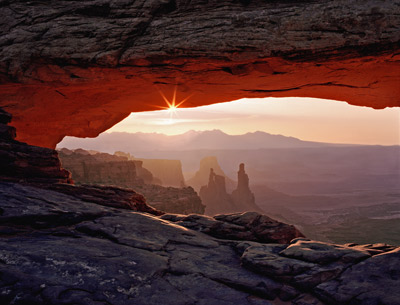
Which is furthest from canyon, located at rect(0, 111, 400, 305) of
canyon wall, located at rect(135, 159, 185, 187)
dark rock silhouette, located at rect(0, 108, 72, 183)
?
canyon wall, located at rect(135, 159, 185, 187)

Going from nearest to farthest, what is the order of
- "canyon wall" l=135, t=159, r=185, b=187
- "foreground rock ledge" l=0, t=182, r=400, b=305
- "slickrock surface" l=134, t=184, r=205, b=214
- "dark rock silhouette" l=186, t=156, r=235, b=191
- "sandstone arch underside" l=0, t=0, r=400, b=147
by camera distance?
"foreground rock ledge" l=0, t=182, r=400, b=305
"sandstone arch underside" l=0, t=0, r=400, b=147
"slickrock surface" l=134, t=184, r=205, b=214
"canyon wall" l=135, t=159, r=185, b=187
"dark rock silhouette" l=186, t=156, r=235, b=191

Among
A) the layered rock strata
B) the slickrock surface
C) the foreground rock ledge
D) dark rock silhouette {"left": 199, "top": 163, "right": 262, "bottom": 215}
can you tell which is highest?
the layered rock strata

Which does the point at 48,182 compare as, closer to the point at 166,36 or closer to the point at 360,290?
the point at 166,36

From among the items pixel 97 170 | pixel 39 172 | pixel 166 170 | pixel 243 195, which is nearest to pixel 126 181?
pixel 97 170

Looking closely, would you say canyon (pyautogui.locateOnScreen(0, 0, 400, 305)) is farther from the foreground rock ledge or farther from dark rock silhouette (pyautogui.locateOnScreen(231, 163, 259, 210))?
dark rock silhouette (pyautogui.locateOnScreen(231, 163, 259, 210))

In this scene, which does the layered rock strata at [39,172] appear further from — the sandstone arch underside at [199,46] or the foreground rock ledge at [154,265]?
the sandstone arch underside at [199,46]

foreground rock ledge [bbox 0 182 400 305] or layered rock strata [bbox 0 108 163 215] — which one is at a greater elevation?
layered rock strata [bbox 0 108 163 215]
